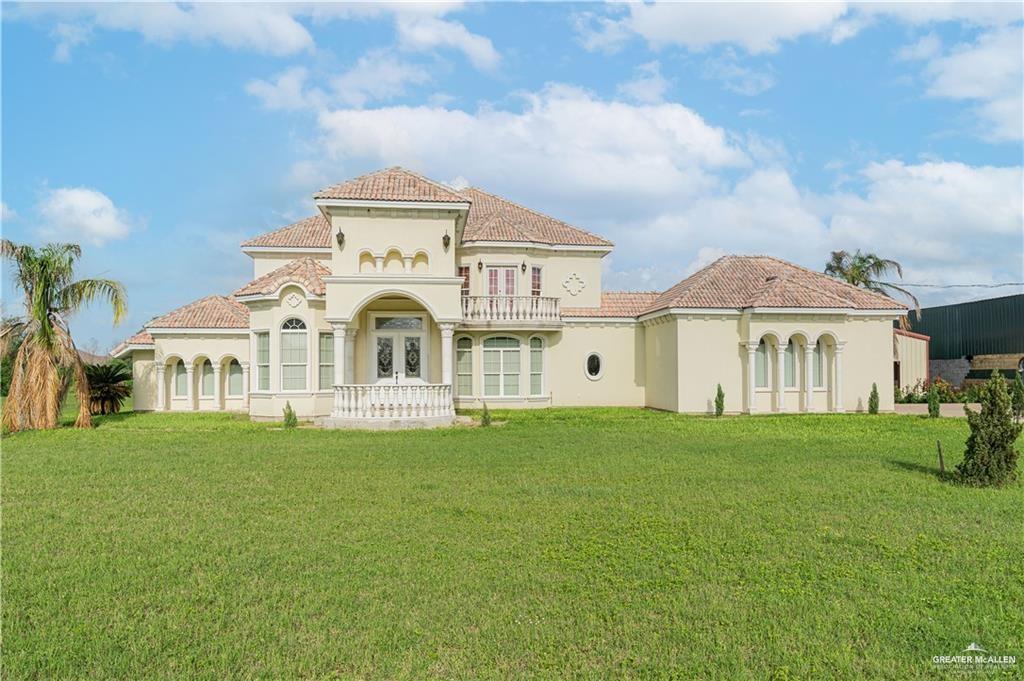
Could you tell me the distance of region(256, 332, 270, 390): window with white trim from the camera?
21.7m

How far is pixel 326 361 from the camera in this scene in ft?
71.3

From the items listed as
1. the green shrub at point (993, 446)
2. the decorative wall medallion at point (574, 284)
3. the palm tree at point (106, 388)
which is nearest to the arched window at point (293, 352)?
the palm tree at point (106, 388)

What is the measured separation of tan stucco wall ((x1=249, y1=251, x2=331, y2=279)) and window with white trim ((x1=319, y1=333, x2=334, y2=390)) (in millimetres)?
4827

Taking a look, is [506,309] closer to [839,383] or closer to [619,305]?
[619,305]

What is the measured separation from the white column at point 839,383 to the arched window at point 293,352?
1923 centimetres

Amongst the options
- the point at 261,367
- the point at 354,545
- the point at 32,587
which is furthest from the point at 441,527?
the point at 261,367

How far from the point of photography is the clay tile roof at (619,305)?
1038 inches

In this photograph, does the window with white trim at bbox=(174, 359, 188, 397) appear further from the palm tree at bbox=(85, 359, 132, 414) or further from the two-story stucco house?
the palm tree at bbox=(85, 359, 132, 414)

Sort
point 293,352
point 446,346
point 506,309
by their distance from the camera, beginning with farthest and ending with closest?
point 506,309 → point 293,352 → point 446,346

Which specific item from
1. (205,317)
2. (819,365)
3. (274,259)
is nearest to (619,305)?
(819,365)

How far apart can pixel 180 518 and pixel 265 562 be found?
2.53 m

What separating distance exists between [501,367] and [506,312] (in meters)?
2.33

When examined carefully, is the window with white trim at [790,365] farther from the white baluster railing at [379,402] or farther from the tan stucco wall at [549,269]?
the white baluster railing at [379,402]

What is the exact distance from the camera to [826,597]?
226 inches
